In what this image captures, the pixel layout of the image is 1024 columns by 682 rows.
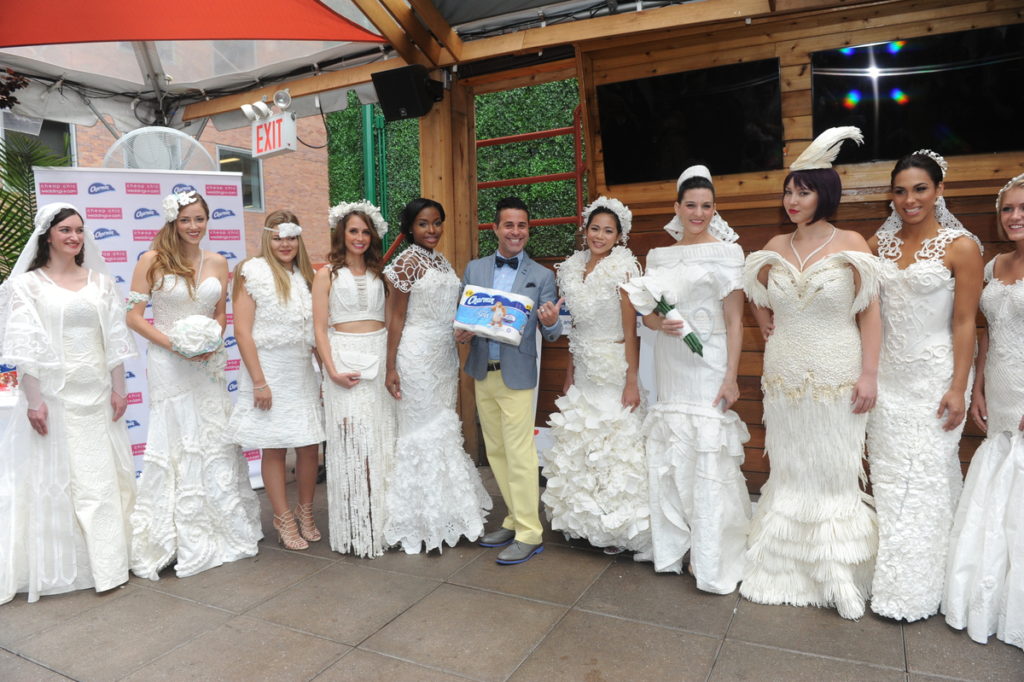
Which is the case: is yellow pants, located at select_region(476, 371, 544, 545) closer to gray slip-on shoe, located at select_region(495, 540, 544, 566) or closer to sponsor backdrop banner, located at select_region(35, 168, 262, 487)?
gray slip-on shoe, located at select_region(495, 540, 544, 566)

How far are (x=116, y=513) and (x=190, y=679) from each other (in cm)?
130

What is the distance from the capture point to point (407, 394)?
12.1 feet

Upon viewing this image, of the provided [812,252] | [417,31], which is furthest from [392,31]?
[812,252]

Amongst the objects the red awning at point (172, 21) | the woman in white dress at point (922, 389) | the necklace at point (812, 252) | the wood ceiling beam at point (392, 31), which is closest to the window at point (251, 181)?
the red awning at point (172, 21)

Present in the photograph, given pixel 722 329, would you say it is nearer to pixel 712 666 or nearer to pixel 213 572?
pixel 712 666

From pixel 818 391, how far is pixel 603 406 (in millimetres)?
1045

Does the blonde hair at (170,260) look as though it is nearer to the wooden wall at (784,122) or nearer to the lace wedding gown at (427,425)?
the lace wedding gown at (427,425)

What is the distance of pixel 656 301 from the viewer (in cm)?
314

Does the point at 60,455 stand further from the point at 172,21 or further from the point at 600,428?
the point at 172,21

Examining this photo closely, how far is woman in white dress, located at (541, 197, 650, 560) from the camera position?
11.2ft

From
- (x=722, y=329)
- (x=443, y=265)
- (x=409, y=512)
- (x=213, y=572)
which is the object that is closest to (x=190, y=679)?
(x=213, y=572)

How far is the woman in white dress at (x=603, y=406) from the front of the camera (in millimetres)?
3428

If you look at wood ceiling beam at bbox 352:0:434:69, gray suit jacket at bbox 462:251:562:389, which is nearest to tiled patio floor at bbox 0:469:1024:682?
gray suit jacket at bbox 462:251:562:389

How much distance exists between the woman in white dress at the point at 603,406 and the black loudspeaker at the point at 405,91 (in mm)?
1782
